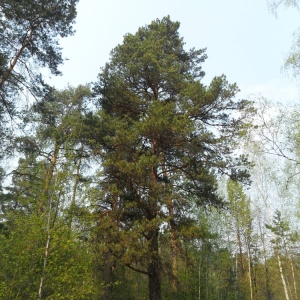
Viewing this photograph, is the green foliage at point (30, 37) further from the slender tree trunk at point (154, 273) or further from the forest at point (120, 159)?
the slender tree trunk at point (154, 273)

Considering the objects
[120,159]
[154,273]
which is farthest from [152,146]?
[154,273]

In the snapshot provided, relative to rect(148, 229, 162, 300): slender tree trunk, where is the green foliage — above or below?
above

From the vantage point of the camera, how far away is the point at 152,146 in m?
10.7

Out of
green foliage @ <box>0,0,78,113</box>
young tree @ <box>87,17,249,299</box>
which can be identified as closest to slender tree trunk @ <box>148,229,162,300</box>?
young tree @ <box>87,17,249,299</box>

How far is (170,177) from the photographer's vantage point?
11.8m

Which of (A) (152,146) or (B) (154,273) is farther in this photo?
(A) (152,146)

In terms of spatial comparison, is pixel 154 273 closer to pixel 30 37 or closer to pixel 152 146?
pixel 152 146

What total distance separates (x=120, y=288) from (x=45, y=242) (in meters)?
7.44

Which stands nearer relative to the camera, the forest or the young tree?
the forest

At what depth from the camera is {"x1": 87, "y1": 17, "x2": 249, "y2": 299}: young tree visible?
914cm

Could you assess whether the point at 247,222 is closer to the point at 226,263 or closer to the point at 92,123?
the point at 226,263

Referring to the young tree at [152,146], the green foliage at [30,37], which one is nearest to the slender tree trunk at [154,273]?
the young tree at [152,146]

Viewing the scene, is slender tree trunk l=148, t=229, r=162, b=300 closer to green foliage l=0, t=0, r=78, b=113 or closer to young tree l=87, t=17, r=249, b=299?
young tree l=87, t=17, r=249, b=299

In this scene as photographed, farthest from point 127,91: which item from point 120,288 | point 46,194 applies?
point 120,288
